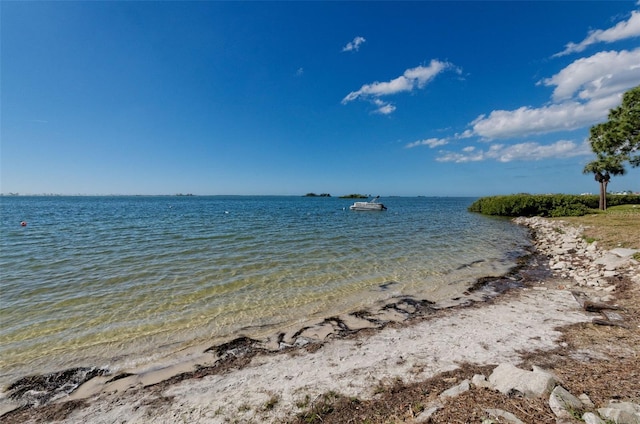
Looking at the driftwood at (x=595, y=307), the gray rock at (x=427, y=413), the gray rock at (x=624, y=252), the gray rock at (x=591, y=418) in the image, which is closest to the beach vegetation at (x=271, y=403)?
the gray rock at (x=427, y=413)

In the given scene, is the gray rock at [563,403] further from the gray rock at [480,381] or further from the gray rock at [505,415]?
the gray rock at [480,381]

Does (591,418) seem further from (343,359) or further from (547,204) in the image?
(547,204)

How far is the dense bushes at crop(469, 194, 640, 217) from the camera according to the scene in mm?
34969

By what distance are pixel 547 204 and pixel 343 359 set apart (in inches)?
1756

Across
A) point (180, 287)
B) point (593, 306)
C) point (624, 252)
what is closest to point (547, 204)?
point (624, 252)

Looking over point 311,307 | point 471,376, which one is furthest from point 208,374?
point 471,376

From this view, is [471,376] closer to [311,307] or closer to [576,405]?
[576,405]

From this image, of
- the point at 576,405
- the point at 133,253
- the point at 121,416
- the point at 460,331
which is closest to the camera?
the point at 576,405

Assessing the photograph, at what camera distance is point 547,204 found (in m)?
37.3

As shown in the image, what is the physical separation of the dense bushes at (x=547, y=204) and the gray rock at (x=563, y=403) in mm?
40964

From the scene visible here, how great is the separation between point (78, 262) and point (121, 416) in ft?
39.9

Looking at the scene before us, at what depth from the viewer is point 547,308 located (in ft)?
23.9

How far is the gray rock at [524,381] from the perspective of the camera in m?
3.47

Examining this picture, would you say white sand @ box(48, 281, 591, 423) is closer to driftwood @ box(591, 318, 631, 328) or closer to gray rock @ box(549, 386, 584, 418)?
driftwood @ box(591, 318, 631, 328)
